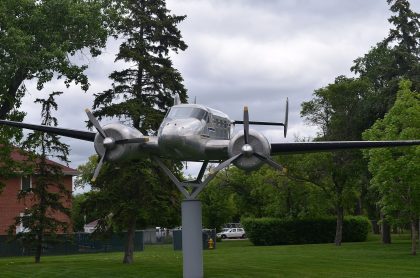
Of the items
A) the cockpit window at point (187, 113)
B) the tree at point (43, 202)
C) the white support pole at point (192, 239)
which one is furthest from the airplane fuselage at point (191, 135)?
the tree at point (43, 202)

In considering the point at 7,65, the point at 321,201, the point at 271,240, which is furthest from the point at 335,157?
the point at 7,65

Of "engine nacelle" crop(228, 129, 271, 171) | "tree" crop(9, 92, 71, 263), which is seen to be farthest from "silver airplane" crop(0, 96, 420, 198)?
"tree" crop(9, 92, 71, 263)

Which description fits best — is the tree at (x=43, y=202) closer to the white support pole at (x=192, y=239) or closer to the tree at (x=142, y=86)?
the tree at (x=142, y=86)

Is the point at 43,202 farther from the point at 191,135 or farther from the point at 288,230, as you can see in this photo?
the point at 288,230

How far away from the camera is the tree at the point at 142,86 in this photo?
88.4 ft

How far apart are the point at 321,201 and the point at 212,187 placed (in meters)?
20.3

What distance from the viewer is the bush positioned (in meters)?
51.9

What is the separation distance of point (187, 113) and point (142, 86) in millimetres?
10127

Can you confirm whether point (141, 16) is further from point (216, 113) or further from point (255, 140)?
point (255, 140)

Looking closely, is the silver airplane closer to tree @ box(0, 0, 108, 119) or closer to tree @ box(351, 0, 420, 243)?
tree @ box(0, 0, 108, 119)

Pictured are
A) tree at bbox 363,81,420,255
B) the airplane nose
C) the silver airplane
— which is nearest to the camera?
the airplane nose

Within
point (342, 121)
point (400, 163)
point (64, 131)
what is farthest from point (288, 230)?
point (64, 131)

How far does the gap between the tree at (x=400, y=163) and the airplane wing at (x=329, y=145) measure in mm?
10602

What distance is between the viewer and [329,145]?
1888 cm
